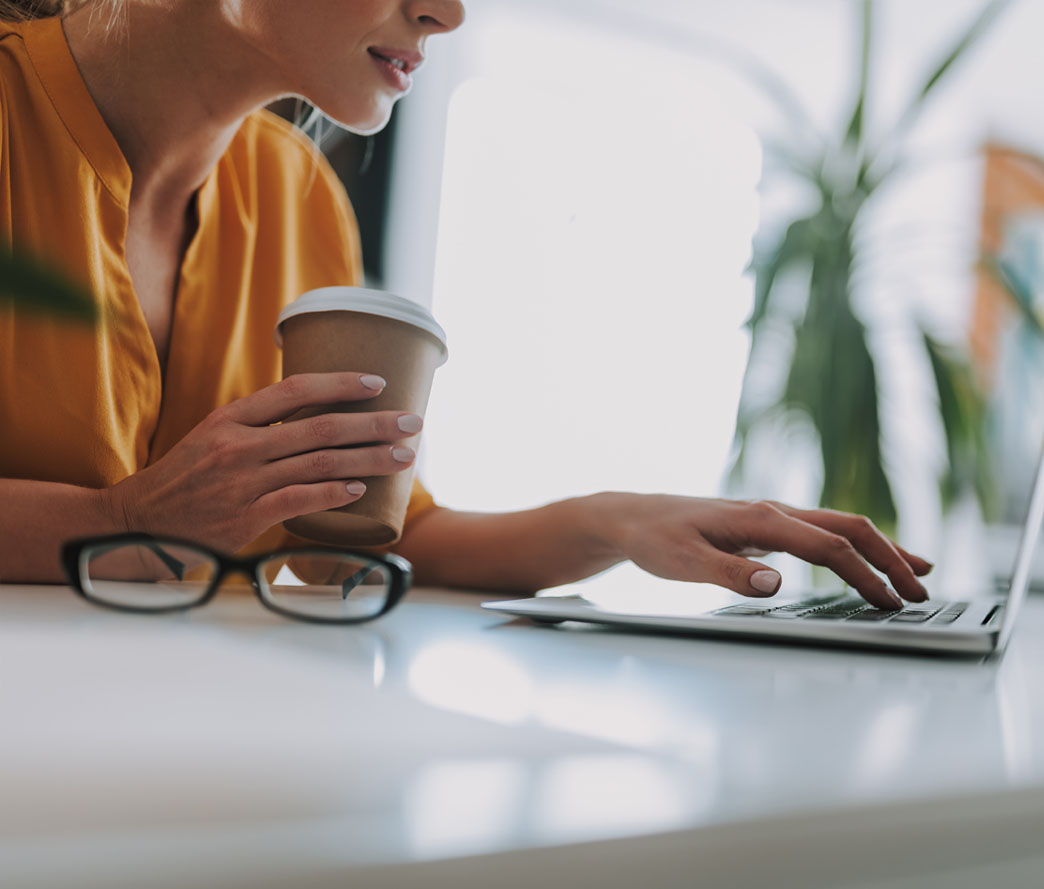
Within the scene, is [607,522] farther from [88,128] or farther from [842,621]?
[88,128]

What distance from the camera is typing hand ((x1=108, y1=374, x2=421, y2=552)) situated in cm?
62

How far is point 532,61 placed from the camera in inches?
116

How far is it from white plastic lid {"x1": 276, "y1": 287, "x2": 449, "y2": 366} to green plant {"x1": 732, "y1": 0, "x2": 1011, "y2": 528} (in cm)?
170

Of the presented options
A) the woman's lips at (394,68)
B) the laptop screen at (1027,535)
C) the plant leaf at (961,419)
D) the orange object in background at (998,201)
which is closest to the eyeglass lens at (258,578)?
the laptop screen at (1027,535)

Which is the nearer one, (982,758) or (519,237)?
(982,758)

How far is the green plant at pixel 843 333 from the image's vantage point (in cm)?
Answer: 212

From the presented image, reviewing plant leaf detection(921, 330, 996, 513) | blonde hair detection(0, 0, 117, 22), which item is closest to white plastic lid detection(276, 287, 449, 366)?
blonde hair detection(0, 0, 117, 22)

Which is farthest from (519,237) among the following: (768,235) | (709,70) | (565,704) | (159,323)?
(565,704)

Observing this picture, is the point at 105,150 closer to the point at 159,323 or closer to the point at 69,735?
the point at 159,323

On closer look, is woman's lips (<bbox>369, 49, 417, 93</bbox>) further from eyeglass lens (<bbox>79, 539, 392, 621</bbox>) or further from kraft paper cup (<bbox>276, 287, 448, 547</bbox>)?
eyeglass lens (<bbox>79, 539, 392, 621</bbox>)

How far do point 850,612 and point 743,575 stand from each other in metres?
0.08

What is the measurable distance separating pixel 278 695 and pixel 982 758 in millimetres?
251

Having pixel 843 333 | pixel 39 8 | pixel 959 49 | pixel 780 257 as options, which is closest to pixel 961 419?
pixel 843 333

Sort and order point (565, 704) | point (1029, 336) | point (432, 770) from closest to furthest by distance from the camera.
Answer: point (432, 770), point (565, 704), point (1029, 336)
